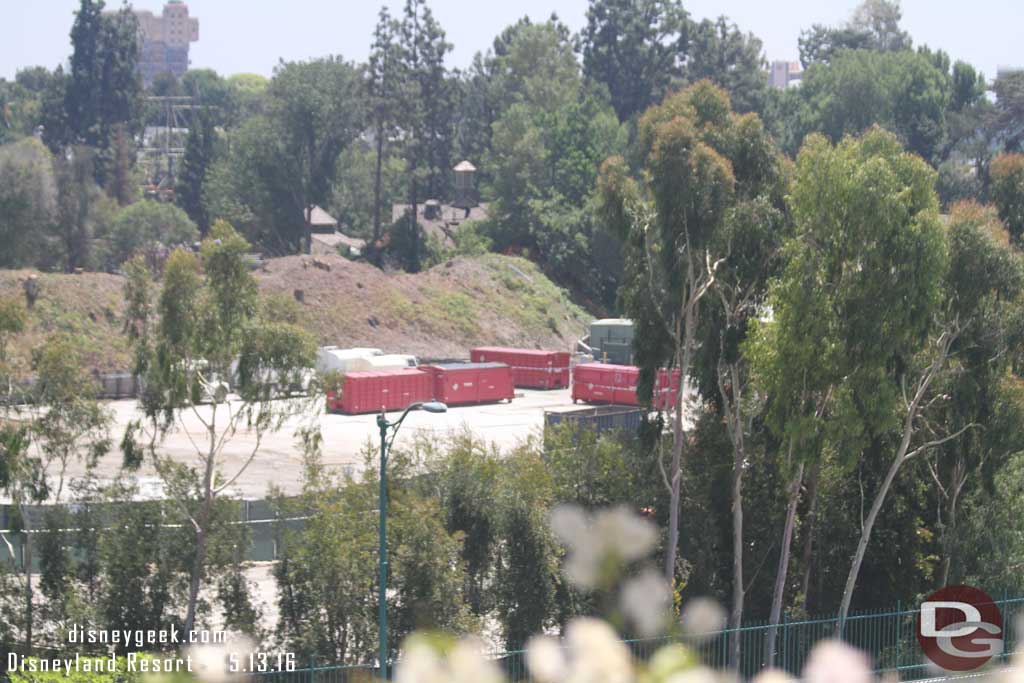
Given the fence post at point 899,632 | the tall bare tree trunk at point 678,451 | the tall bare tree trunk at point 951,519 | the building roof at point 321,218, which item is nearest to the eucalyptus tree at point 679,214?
the tall bare tree trunk at point 678,451

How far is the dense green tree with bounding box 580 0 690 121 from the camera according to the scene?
386 feet

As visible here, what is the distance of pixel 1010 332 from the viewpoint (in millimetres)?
22984

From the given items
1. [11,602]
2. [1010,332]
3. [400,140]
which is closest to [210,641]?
[11,602]

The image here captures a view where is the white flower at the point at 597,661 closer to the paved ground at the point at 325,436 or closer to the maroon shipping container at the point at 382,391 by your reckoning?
the paved ground at the point at 325,436

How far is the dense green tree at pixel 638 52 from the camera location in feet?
386

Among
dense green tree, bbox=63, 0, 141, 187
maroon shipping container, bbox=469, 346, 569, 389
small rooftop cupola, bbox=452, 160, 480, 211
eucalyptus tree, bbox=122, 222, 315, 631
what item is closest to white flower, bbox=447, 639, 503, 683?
eucalyptus tree, bbox=122, 222, 315, 631

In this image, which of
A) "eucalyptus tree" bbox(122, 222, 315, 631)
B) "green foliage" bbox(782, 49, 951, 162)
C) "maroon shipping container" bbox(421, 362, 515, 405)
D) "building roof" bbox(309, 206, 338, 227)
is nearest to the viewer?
"eucalyptus tree" bbox(122, 222, 315, 631)

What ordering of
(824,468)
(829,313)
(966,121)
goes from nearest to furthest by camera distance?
(829,313) < (824,468) < (966,121)

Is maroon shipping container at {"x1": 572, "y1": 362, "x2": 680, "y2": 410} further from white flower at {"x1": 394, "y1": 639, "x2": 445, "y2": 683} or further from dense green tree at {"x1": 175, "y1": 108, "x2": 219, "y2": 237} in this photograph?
dense green tree at {"x1": 175, "y1": 108, "x2": 219, "y2": 237}

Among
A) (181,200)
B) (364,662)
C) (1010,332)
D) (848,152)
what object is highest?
(181,200)

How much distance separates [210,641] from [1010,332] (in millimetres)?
15075

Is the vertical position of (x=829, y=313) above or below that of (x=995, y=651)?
above

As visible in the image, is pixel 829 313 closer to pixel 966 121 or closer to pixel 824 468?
pixel 824 468

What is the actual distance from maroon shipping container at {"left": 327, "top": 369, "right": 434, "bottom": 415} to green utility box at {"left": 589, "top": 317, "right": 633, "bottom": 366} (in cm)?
1300
